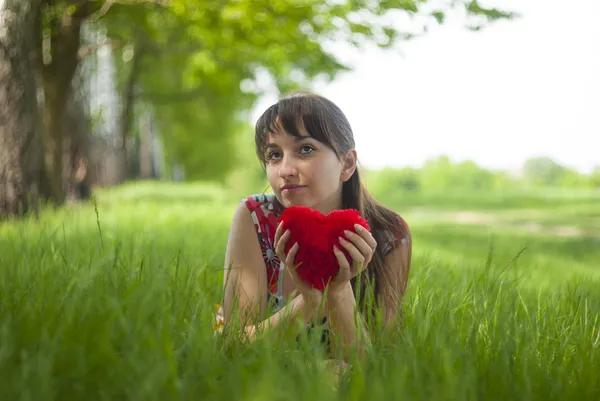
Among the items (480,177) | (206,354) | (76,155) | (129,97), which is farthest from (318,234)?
(480,177)

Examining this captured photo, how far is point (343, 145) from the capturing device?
7.64 ft

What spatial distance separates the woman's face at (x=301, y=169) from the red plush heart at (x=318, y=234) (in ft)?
0.83

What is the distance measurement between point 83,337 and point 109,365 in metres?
0.11

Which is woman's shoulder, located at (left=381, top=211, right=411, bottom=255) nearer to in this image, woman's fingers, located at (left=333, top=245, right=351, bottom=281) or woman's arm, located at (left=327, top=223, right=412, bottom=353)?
woman's arm, located at (left=327, top=223, right=412, bottom=353)

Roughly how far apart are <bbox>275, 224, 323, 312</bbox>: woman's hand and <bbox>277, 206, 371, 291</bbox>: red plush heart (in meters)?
0.02

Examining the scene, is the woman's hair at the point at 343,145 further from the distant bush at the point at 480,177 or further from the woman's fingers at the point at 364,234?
the distant bush at the point at 480,177

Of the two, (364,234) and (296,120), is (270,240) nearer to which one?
(296,120)

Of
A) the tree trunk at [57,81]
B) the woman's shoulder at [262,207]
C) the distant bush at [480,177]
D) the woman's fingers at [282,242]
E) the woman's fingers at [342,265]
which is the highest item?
the tree trunk at [57,81]

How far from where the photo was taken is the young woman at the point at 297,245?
2.00 m

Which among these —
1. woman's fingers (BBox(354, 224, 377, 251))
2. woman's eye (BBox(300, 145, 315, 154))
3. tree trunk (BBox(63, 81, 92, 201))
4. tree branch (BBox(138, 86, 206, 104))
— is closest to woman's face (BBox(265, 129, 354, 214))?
woman's eye (BBox(300, 145, 315, 154))

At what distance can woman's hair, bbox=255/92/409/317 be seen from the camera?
2.25m

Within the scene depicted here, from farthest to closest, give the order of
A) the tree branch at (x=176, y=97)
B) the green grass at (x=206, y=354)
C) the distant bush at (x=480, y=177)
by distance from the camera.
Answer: the distant bush at (x=480, y=177) → the tree branch at (x=176, y=97) → the green grass at (x=206, y=354)

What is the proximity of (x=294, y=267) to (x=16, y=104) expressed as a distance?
5.79 m

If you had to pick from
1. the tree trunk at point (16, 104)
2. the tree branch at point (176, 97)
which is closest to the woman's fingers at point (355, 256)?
the tree trunk at point (16, 104)
